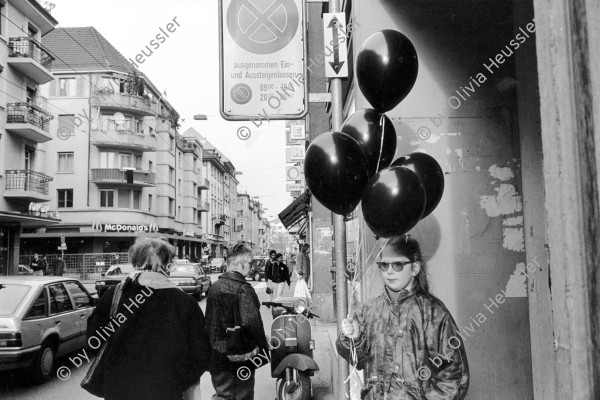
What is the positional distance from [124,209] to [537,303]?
39232 millimetres

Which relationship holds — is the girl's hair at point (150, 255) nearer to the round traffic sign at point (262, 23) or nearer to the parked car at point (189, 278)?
the round traffic sign at point (262, 23)

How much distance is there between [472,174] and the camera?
415 centimetres

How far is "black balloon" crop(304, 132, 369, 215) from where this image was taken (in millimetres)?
2734

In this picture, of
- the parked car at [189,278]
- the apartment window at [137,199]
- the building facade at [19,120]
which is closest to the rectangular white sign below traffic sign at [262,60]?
the parked car at [189,278]

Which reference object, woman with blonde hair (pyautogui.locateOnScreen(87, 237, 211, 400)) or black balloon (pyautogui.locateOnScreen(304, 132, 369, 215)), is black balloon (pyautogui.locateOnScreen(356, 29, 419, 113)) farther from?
woman with blonde hair (pyautogui.locateOnScreen(87, 237, 211, 400))

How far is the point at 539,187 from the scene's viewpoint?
158 inches

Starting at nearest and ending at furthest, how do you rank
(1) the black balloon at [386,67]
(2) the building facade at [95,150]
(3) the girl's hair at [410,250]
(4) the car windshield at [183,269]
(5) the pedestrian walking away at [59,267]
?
1. (3) the girl's hair at [410,250]
2. (1) the black balloon at [386,67]
3. (4) the car windshield at [183,269]
4. (5) the pedestrian walking away at [59,267]
5. (2) the building facade at [95,150]

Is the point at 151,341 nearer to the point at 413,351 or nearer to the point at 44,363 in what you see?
the point at 413,351

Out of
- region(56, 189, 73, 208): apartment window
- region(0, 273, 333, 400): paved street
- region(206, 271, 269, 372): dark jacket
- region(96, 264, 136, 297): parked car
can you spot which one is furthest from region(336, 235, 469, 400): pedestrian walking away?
region(56, 189, 73, 208): apartment window

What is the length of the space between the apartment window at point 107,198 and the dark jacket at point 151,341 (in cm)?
3914

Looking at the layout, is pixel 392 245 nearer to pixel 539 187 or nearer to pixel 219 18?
pixel 539 187

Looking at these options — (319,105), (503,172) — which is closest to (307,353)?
(503,172)

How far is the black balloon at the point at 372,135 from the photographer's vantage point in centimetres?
302

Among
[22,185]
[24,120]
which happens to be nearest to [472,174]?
[22,185]
